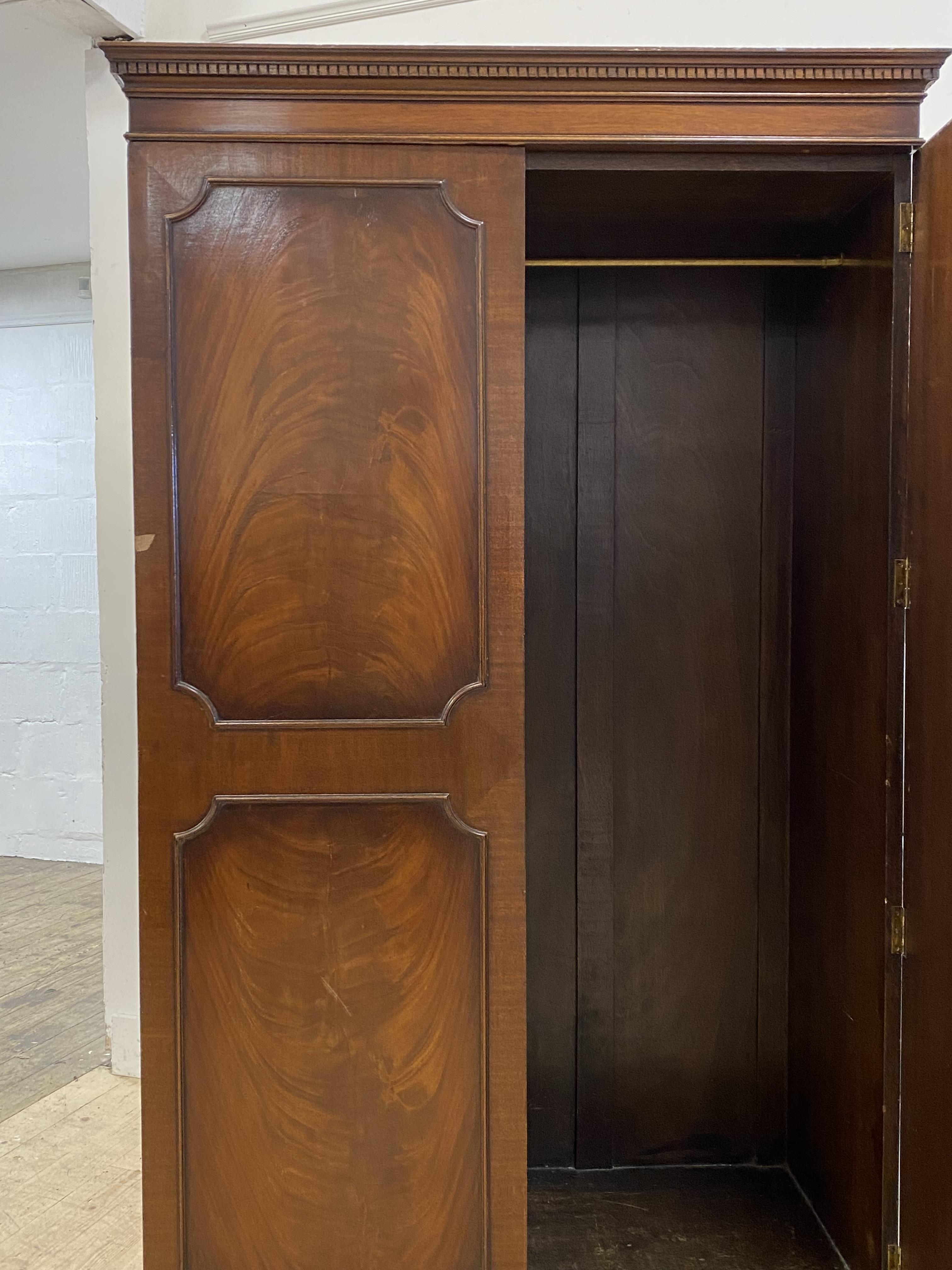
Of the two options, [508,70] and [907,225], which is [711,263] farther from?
[508,70]

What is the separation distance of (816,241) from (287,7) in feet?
5.66

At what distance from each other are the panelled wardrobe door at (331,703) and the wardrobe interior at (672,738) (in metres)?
0.62

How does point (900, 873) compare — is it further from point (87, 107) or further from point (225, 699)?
point (87, 107)

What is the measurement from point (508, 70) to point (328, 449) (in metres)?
0.70

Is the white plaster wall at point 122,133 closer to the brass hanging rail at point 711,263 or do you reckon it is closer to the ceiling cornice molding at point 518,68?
the brass hanging rail at point 711,263

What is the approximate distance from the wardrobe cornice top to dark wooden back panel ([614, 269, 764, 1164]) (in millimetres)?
668

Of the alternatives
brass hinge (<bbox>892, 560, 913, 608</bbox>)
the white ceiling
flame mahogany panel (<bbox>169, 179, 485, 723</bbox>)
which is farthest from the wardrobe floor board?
the white ceiling

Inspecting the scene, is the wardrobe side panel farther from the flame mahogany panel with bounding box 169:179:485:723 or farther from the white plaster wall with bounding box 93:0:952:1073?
the white plaster wall with bounding box 93:0:952:1073

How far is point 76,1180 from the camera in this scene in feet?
8.14

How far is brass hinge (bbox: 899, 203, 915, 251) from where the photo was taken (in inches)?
70.2

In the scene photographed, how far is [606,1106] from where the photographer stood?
2.42 metres

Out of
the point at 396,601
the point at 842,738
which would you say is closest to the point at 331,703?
the point at 396,601

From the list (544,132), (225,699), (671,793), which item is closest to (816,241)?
(544,132)

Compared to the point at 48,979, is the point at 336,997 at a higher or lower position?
higher
